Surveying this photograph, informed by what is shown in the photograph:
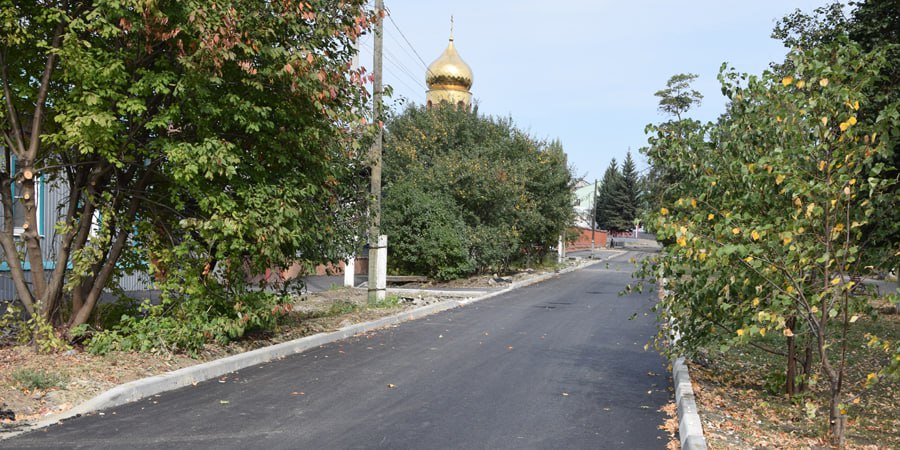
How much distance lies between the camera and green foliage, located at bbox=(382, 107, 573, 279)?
25.5 meters

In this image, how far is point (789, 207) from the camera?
22.9 ft

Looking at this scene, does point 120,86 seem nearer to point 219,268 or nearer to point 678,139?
point 219,268

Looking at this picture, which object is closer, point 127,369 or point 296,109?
Answer: point 127,369

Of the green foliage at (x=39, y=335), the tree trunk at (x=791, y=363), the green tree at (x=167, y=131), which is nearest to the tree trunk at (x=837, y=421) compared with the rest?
the tree trunk at (x=791, y=363)

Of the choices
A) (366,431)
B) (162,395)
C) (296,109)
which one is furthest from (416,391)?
(296,109)

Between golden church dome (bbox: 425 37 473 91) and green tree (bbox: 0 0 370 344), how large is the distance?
3427cm

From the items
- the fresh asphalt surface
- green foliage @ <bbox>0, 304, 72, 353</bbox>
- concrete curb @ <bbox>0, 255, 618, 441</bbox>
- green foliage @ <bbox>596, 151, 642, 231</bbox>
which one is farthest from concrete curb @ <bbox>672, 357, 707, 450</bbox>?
green foliage @ <bbox>596, 151, 642, 231</bbox>

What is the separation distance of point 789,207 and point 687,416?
2.25 meters

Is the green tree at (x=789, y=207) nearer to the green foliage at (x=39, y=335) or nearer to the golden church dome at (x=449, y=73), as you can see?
the green foliage at (x=39, y=335)

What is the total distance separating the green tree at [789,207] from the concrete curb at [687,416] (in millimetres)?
669

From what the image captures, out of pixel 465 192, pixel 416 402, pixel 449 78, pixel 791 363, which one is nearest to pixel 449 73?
pixel 449 78

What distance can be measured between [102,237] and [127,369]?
177 cm

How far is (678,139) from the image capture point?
8586mm

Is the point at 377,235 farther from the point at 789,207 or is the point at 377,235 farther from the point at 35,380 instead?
the point at 789,207
